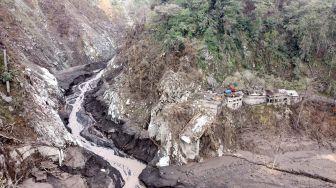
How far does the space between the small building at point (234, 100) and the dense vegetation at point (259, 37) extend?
5.21 metres

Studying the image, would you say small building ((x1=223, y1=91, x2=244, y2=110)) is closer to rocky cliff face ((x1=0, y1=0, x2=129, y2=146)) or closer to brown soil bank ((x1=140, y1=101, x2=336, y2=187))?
brown soil bank ((x1=140, y1=101, x2=336, y2=187))

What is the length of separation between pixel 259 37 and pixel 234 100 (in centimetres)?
1361

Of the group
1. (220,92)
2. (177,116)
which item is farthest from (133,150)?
(220,92)

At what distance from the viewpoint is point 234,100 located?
4684 centimetres

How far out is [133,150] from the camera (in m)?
47.9

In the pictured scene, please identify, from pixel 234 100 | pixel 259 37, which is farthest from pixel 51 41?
pixel 234 100

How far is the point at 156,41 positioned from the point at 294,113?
938 inches

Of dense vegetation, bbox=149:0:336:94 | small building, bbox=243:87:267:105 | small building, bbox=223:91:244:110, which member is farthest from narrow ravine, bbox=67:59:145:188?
dense vegetation, bbox=149:0:336:94

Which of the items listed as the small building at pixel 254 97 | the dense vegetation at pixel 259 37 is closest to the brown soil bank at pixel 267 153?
the small building at pixel 254 97

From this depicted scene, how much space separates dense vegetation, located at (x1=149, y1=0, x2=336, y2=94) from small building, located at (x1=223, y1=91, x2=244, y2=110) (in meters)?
5.21

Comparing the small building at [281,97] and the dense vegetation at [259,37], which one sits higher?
the dense vegetation at [259,37]

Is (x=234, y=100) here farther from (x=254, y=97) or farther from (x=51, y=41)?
(x=51, y=41)

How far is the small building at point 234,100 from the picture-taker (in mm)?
46656

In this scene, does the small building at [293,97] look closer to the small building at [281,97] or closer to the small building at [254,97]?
the small building at [281,97]
